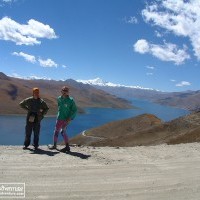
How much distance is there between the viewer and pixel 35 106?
14.3 m

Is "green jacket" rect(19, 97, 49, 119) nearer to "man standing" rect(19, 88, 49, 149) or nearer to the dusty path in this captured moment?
"man standing" rect(19, 88, 49, 149)

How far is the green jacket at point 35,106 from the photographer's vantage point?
561 inches

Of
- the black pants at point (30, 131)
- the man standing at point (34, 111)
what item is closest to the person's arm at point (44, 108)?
the man standing at point (34, 111)

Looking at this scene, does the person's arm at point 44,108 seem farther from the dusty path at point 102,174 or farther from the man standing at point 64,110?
the dusty path at point 102,174

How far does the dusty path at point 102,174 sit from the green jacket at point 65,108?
1.25m

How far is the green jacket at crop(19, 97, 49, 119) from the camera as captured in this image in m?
14.3

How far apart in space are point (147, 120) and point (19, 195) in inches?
3096

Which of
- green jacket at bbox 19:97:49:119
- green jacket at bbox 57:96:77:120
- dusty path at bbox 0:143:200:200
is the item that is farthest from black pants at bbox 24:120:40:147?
green jacket at bbox 57:96:77:120

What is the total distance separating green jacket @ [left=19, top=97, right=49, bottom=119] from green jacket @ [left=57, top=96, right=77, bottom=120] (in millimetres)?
588

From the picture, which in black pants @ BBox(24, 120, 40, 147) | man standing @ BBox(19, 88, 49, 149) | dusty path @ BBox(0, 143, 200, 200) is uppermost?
man standing @ BBox(19, 88, 49, 149)

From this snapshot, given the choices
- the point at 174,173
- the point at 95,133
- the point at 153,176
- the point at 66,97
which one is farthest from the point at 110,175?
the point at 95,133

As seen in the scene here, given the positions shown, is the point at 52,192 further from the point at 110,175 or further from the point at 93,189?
the point at 110,175

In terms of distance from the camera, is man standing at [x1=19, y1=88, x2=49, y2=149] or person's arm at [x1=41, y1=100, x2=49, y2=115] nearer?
man standing at [x1=19, y1=88, x2=49, y2=149]

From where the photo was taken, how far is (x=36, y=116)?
14.4 metres
